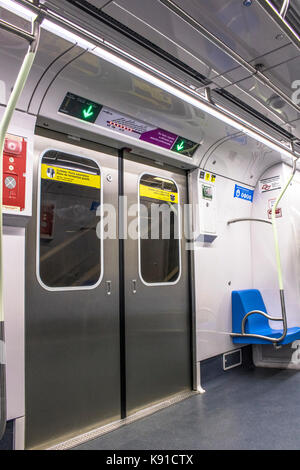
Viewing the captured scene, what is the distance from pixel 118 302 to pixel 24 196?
4.25 feet

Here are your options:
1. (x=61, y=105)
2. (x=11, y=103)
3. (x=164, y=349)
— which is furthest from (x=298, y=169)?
(x=11, y=103)

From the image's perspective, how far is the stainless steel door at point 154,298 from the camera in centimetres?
341

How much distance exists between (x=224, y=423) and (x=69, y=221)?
2040mm

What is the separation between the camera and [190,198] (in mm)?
4145

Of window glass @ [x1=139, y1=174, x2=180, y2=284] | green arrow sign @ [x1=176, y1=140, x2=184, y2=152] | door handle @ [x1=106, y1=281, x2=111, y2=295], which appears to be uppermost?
green arrow sign @ [x1=176, y1=140, x2=184, y2=152]

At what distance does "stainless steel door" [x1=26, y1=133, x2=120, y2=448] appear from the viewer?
2.72m

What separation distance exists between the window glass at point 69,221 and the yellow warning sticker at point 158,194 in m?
0.57

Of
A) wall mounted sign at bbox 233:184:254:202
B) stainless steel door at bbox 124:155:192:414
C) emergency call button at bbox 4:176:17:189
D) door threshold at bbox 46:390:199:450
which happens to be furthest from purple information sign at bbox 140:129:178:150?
door threshold at bbox 46:390:199:450

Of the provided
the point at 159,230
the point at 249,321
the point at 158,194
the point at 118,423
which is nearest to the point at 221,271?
the point at 249,321

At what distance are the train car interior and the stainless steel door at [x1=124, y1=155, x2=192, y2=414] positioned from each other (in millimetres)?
18

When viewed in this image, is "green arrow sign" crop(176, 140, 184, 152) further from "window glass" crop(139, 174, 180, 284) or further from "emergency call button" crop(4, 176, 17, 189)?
"emergency call button" crop(4, 176, 17, 189)

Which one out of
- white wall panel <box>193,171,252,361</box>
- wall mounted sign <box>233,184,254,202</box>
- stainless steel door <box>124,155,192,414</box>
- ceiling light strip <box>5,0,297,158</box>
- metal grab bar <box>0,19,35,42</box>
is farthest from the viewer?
wall mounted sign <box>233,184,254,202</box>

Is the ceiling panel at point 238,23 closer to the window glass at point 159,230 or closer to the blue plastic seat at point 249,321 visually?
the window glass at point 159,230

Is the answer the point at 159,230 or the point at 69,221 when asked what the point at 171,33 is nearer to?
the point at 69,221
